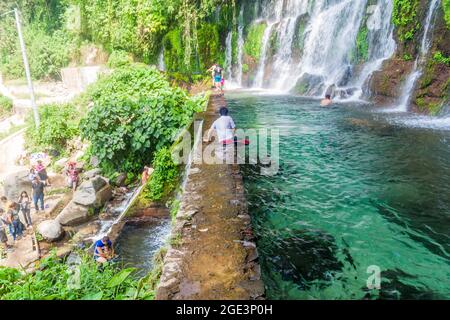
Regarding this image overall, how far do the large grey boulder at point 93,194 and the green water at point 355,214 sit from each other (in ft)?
12.4

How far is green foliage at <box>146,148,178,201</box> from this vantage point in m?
7.95

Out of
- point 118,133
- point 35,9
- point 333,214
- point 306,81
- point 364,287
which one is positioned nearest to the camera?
point 364,287

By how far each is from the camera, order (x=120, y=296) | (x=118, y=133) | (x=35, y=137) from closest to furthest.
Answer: (x=120, y=296) < (x=118, y=133) < (x=35, y=137)

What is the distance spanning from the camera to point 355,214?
20.3 ft

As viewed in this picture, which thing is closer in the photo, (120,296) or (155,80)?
(120,296)

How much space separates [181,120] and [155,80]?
4.25 m

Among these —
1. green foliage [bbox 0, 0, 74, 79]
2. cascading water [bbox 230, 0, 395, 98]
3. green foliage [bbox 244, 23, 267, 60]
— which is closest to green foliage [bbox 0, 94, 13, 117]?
green foliage [bbox 0, 0, 74, 79]

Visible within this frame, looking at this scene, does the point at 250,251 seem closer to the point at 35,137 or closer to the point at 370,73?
the point at 370,73

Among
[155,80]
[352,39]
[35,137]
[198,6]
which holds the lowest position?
[35,137]

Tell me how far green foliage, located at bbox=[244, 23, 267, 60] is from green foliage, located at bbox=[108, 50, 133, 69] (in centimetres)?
766

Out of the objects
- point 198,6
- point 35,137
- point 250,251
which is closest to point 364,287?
point 250,251

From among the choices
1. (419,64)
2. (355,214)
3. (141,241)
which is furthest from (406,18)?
(141,241)

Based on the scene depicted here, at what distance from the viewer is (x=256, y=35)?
24.0 metres

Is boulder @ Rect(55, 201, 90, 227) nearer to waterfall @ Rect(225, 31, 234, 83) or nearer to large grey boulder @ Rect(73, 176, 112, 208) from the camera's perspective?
large grey boulder @ Rect(73, 176, 112, 208)
